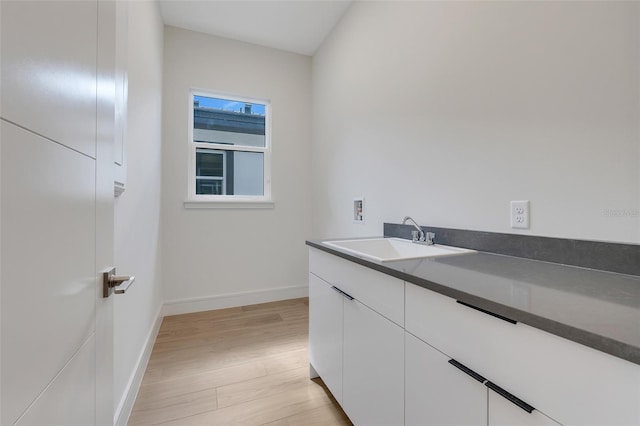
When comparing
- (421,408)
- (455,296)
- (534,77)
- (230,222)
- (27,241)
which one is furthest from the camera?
(230,222)

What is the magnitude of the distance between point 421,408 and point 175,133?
2.94 m

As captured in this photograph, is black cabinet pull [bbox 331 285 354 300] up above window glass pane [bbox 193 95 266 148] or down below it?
below

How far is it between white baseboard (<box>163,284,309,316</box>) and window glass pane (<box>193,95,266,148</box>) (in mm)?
1669

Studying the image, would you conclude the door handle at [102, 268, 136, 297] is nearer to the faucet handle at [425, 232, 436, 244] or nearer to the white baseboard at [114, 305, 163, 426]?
the white baseboard at [114, 305, 163, 426]

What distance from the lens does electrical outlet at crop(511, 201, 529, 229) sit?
115cm

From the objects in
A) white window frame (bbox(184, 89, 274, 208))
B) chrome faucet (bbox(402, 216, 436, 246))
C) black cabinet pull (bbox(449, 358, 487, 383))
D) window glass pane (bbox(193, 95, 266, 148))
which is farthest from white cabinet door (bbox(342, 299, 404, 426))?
window glass pane (bbox(193, 95, 266, 148))

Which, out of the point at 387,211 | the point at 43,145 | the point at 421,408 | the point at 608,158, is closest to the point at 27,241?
the point at 43,145

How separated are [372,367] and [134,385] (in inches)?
55.0

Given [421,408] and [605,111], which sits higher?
[605,111]

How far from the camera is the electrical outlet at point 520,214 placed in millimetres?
1147

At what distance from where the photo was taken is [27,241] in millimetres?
397

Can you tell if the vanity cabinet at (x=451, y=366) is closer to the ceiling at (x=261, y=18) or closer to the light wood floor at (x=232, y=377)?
the light wood floor at (x=232, y=377)

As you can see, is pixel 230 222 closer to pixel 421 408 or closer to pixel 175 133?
pixel 175 133

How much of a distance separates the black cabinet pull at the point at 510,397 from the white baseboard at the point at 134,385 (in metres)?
1.55
